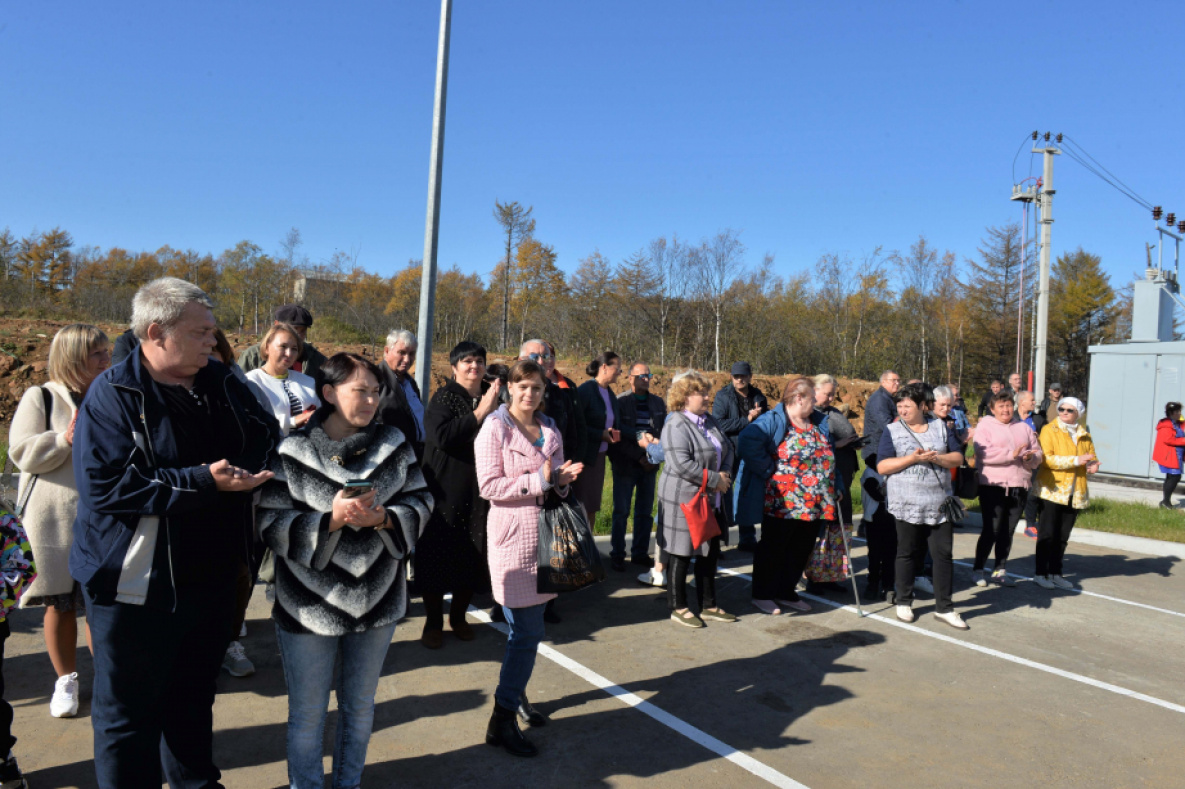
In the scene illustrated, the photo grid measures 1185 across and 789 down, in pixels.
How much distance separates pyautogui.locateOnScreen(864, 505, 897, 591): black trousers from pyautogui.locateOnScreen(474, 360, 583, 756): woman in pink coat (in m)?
3.90

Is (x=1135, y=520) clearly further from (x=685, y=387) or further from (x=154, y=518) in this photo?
(x=154, y=518)

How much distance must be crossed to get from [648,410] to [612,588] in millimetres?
1946

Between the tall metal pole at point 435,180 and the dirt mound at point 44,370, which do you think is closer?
the tall metal pole at point 435,180

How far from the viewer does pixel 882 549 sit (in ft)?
21.7

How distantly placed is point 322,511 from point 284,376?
203 centimetres

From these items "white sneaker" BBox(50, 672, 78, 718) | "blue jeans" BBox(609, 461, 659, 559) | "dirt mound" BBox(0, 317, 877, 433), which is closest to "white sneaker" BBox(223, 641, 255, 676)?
"white sneaker" BBox(50, 672, 78, 718)

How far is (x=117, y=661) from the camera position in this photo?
2471 mm

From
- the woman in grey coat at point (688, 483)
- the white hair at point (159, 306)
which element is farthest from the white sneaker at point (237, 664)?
the woman in grey coat at point (688, 483)

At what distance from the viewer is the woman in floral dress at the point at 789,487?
597 centimetres

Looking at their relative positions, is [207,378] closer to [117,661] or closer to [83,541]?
[83,541]

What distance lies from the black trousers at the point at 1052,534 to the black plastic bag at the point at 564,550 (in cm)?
547

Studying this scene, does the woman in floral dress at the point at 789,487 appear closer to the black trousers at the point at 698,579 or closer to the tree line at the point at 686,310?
the black trousers at the point at 698,579

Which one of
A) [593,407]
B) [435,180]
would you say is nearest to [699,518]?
[593,407]

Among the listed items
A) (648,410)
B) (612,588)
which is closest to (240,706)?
(612,588)
